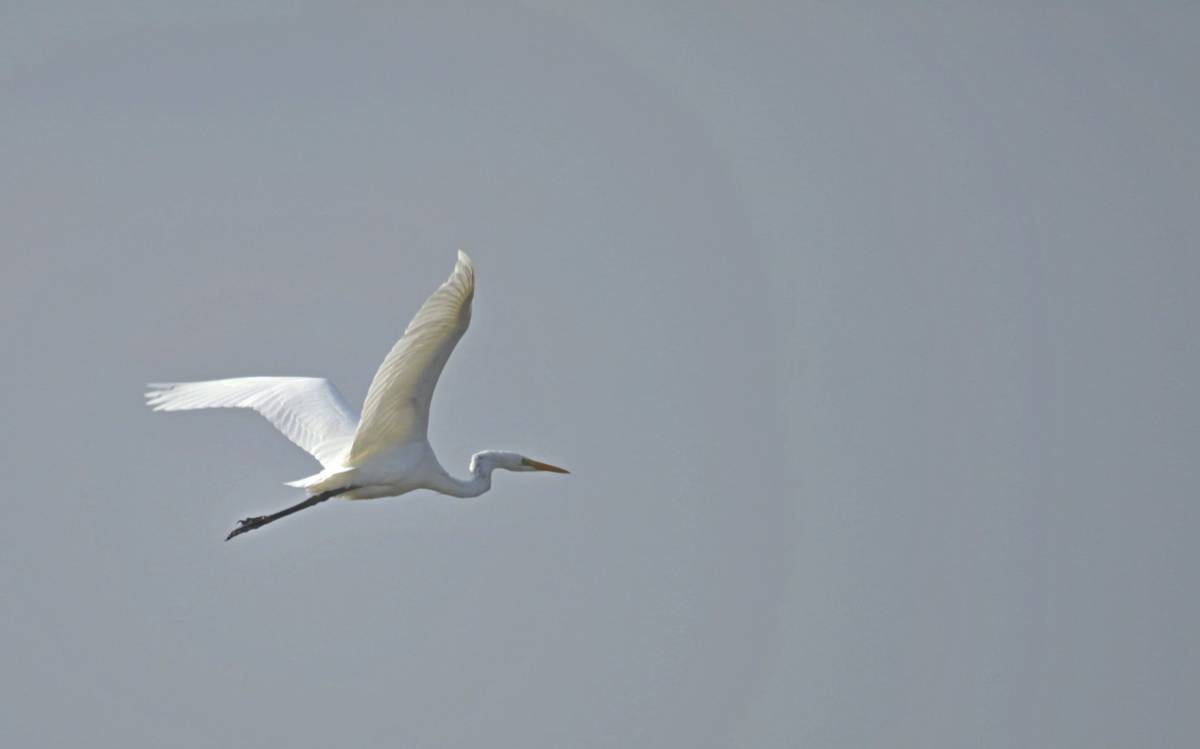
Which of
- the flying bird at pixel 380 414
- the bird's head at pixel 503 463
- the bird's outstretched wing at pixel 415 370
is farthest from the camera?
the bird's head at pixel 503 463

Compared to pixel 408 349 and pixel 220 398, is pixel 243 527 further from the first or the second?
pixel 408 349

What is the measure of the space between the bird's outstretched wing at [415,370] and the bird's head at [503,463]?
8.36 feet

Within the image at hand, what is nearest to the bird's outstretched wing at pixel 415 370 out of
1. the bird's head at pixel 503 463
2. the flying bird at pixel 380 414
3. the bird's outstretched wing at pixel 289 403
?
the flying bird at pixel 380 414

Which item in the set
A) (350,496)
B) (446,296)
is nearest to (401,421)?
(350,496)

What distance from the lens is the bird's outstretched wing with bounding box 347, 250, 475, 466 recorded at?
1808 centimetres

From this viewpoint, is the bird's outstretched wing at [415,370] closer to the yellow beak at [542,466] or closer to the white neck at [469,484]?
the white neck at [469,484]

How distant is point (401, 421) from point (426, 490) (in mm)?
2146

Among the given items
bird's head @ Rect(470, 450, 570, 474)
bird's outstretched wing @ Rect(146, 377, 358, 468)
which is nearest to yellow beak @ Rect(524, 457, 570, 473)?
bird's head @ Rect(470, 450, 570, 474)

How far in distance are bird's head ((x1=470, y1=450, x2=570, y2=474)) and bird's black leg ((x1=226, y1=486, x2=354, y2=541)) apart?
8.28 feet

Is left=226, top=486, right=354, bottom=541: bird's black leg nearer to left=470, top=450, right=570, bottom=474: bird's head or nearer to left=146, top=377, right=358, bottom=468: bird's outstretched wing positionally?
left=146, top=377, right=358, bottom=468: bird's outstretched wing

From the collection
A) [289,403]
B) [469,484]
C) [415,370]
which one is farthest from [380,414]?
[289,403]

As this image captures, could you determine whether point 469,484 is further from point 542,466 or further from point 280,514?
point 280,514

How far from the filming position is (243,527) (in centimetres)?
2239

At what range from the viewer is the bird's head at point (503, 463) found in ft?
79.6
